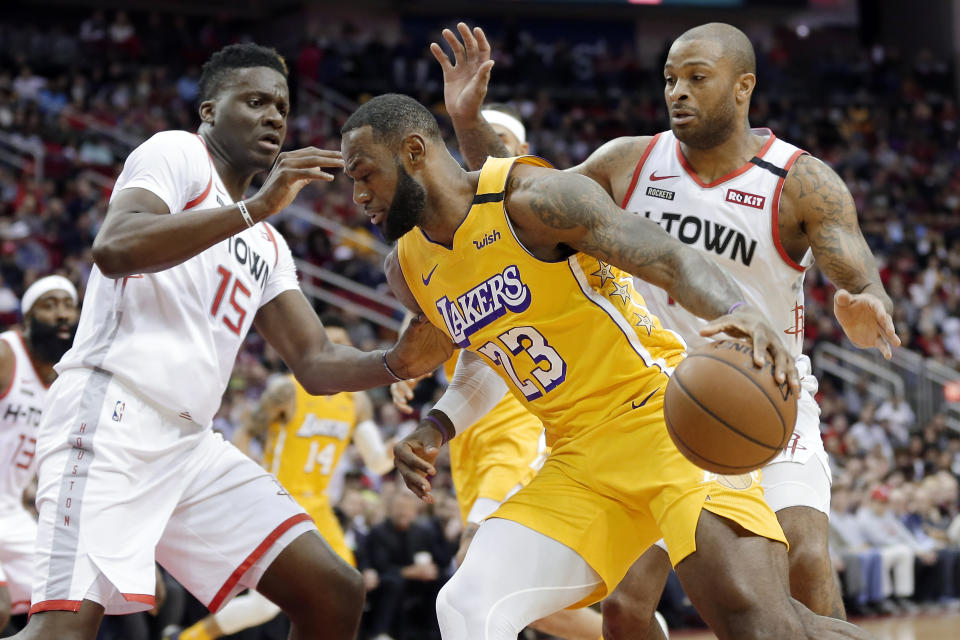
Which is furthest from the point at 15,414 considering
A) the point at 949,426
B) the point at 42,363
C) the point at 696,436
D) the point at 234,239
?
the point at 949,426

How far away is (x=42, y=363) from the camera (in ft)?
20.4

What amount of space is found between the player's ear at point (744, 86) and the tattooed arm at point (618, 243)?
1353mm

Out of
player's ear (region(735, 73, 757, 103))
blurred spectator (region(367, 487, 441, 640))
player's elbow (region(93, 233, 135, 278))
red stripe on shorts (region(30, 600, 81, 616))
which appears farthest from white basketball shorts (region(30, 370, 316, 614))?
blurred spectator (region(367, 487, 441, 640))

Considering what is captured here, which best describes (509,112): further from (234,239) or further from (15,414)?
(15,414)

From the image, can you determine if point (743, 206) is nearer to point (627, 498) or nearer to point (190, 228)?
point (627, 498)

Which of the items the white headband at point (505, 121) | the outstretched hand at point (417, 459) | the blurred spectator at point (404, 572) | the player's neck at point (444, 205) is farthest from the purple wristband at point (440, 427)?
the blurred spectator at point (404, 572)

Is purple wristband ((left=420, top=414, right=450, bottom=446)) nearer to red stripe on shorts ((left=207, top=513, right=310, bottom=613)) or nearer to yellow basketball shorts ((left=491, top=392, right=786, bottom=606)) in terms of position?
yellow basketball shorts ((left=491, top=392, right=786, bottom=606))

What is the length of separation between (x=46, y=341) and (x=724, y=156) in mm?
3734

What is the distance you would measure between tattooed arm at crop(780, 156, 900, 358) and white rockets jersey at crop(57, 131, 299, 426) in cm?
221

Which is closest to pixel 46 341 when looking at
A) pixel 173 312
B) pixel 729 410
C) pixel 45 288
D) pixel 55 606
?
pixel 45 288

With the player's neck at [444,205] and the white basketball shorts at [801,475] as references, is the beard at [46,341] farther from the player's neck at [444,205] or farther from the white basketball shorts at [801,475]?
the white basketball shorts at [801,475]

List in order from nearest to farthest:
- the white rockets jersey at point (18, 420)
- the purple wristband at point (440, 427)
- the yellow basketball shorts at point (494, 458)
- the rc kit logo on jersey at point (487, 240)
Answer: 1. the rc kit logo on jersey at point (487, 240)
2. the purple wristband at point (440, 427)
3. the yellow basketball shorts at point (494, 458)
4. the white rockets jersey at point (18, 420)

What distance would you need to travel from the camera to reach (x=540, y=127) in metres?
22.8

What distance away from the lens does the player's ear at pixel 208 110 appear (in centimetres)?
470
